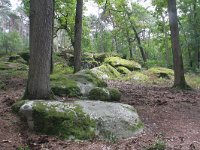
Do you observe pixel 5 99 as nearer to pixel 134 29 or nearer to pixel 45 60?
pixel 45 60

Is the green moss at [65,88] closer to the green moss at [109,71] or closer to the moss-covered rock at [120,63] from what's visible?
the green moss at [109,71]

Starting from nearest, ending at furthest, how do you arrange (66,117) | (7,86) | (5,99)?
(66,117) < (5,99) < (7,86)

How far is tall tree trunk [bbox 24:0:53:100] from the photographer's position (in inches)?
274

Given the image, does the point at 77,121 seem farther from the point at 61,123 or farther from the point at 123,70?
the point at 123,70

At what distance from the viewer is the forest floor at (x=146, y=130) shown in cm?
536

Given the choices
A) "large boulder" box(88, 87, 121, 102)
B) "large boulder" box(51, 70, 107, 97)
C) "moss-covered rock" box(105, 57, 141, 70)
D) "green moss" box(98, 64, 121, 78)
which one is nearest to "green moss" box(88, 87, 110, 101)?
"large boulder" box(88, 87, 121, 102)

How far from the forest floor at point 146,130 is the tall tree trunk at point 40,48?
32.7 inches

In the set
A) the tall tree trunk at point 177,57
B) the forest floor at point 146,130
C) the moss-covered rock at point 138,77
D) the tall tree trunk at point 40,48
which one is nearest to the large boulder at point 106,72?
the moss-covered rock at point 138,77

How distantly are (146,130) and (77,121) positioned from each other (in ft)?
5.46

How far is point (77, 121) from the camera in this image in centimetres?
589

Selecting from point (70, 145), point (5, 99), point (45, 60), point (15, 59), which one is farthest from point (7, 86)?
point (15, 59)

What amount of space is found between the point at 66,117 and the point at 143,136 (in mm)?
1659

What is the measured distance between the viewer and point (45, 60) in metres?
7.05

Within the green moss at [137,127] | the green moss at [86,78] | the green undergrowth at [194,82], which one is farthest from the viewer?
the green undergrowth at [194,82]
